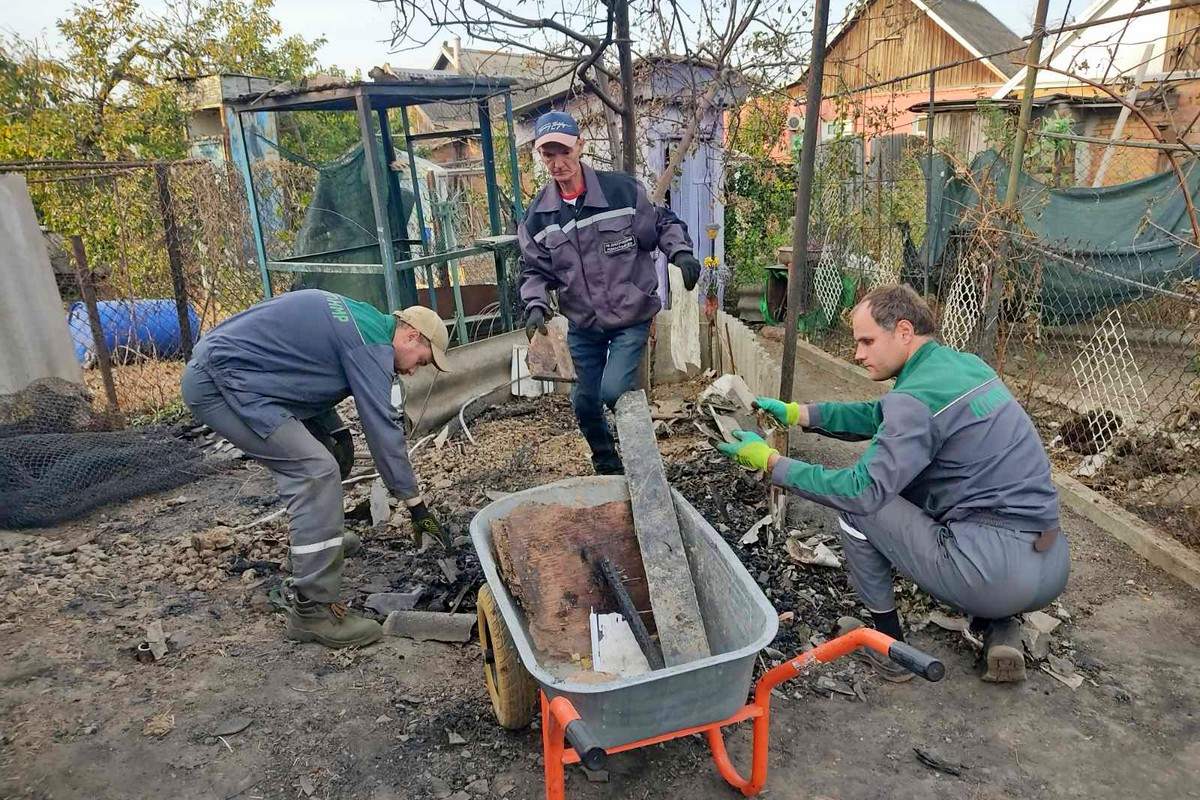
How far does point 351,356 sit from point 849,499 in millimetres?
2029

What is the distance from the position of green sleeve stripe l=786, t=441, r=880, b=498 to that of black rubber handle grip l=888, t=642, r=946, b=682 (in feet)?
2.24

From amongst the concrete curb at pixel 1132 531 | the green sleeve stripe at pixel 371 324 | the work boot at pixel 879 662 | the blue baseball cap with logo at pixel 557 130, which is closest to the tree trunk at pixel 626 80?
the blue baseball cap with logo at pixel 557 130

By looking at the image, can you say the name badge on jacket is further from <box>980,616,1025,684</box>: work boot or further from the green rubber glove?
<box>980,616,1025,684</box>: work boot

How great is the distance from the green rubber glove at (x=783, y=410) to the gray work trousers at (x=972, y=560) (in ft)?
1.76

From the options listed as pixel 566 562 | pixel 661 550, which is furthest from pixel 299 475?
pixel 661 550

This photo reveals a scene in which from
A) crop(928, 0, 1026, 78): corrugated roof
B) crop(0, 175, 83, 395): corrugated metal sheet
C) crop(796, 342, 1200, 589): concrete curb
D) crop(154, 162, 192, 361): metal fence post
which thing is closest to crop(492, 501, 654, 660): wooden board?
crop(796, 342, 1200, 589): concrete curb

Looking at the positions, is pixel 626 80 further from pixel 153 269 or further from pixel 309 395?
pixel 153 269

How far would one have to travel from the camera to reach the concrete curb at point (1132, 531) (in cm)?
353

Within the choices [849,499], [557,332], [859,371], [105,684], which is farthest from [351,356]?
[859,371]

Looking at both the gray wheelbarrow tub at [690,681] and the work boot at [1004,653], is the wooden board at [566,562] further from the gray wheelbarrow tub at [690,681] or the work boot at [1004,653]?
the work boot at [1004,653]

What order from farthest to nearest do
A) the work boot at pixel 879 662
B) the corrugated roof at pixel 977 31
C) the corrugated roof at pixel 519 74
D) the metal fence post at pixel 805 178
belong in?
1. the corrugated roof at pixel 977 31
2. the corrugated roof at pixel 519 74
3. the metal fence post at pixel 805 178
4. the work boot at pixel 879 662

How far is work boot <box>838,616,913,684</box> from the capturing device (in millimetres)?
2951

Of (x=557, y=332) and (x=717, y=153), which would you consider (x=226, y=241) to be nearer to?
(x=557, y=332)

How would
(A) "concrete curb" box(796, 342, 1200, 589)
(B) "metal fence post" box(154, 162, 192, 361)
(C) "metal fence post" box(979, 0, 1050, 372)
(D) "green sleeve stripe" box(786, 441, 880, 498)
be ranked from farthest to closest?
(B) "metal fence post" box(154, 162, 192, 361) → (C) "metal fence post" box(979, 0, 1050, 372) → (A) "concrete curb" box(796, 342, 1200, 589) → (D) "green sleeve stripe" box(786, 441, 880, 498)
